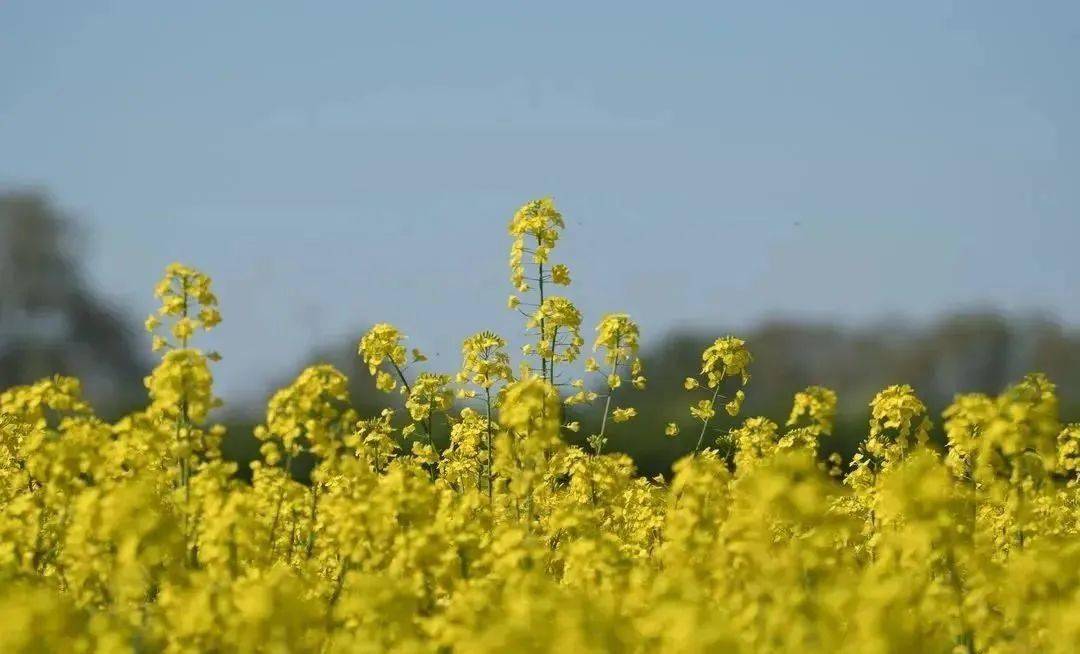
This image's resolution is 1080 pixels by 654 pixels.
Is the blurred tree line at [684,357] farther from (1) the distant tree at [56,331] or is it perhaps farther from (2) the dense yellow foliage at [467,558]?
(2) the dense yellow foliage at [467,558]

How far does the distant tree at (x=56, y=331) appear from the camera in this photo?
2280 cm

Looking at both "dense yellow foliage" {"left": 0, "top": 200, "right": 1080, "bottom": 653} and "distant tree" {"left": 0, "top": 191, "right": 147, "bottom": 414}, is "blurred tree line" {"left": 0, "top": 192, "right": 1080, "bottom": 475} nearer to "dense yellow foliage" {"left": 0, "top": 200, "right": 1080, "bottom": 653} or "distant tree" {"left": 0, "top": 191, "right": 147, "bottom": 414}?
"distant tree" {"left": 0, "top": 191, "right": 147, "bottom": 414}

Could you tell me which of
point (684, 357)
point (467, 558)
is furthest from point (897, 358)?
point (467, 558)

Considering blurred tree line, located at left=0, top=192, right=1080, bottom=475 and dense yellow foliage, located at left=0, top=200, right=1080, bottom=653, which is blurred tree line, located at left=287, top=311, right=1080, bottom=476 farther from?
dense yellow foliage, located at left=0, top=200, right=1080, bottom=653

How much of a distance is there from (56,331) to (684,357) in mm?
9818

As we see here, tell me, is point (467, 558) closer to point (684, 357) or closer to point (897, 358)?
point (684, 357)

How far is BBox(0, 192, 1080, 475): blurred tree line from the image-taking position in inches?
719

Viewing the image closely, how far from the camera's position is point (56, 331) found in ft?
78.1

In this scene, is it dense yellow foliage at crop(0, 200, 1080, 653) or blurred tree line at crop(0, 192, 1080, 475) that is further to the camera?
blurred tree line at crop(0, 192, 1080, 475)

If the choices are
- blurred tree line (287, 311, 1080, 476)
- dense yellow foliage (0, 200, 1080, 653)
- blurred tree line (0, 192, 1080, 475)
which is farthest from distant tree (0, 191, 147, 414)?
dense yellow foliage (0, 200, 1080, 653)

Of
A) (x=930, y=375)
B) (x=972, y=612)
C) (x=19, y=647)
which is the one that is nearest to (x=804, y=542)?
(x=972, y=612)

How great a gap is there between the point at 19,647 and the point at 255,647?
589 millimetres

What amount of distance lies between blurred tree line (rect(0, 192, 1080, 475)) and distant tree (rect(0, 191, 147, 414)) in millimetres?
21

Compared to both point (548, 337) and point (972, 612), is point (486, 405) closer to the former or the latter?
point (548, 337)
